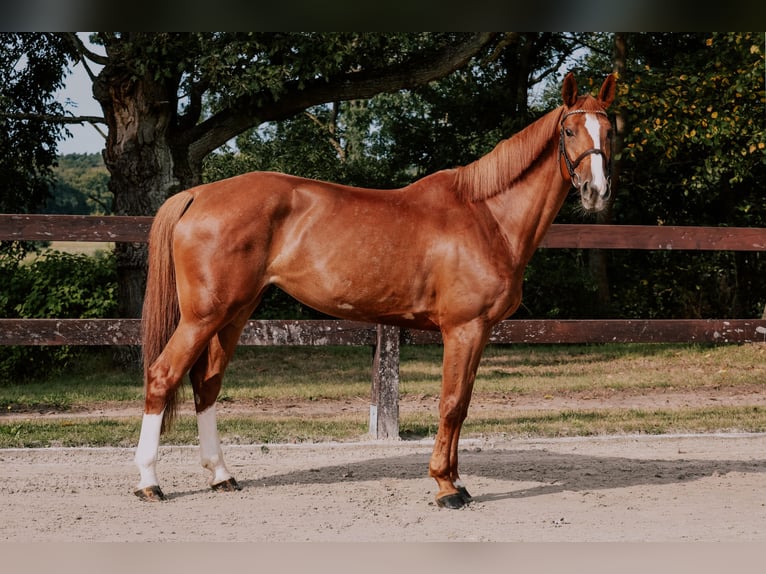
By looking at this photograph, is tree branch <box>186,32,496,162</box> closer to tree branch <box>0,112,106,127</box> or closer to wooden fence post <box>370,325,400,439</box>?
tree branch <box>0,112,106,127</box>

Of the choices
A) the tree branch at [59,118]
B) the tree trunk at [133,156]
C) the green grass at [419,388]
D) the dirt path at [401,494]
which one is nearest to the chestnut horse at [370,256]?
the dirt path at [401,494]

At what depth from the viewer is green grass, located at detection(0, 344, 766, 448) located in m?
6.46

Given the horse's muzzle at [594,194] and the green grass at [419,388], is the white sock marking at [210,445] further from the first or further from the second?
the horse's muzzle at [594,194]

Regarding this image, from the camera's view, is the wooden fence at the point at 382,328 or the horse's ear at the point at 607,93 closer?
the horse's ear at the point at 607,93

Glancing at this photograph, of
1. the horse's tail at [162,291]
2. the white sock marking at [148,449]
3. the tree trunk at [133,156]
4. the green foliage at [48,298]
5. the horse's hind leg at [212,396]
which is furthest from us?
the tree trunk at [133,156]

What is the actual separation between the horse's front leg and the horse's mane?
2.51ft

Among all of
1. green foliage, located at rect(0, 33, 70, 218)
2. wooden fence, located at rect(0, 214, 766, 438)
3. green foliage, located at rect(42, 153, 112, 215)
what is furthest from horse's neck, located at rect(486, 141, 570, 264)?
green foliage, located at rect(42, 153, 112, 215)

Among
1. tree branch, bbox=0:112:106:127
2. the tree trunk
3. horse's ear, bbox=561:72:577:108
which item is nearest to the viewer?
horse's ear, bbox=561:72:577:108

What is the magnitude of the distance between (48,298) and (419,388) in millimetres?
4100

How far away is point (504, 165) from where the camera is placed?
468 cm

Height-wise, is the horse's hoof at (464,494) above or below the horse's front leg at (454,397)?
below

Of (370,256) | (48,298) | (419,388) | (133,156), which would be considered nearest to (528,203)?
(370,256)

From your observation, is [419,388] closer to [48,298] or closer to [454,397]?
[48,298]

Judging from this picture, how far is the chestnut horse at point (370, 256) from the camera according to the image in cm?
439
